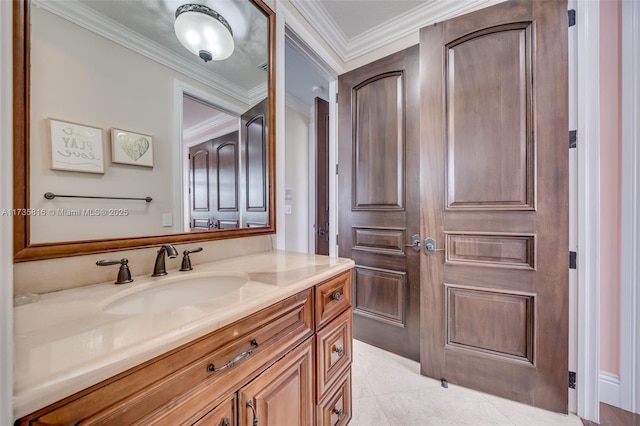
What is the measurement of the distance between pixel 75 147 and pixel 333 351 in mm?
1213

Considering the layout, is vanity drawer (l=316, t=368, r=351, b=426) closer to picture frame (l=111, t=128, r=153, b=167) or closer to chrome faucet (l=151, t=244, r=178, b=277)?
chrome faucet (l=151, t=244, r=178, b=277)

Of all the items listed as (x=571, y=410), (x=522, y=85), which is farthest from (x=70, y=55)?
(x=571, y=410)

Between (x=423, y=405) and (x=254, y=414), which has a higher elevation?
(x=254, y=414)

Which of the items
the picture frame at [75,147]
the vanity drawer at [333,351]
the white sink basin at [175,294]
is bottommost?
the vanity drawer at [333,351]

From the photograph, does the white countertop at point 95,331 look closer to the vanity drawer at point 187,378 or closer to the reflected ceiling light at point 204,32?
the vanity drawer at point 187,378

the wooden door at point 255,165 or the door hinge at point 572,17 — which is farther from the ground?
the door hinge at point 572,17

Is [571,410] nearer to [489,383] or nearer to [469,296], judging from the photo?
[489,383]

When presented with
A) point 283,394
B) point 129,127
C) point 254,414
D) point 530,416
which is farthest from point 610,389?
point 129,127

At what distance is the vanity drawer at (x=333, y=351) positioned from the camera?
3.17 ft

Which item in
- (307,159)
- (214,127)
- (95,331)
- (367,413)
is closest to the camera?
(95,331)

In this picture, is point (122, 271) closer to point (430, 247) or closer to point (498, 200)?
point (430, 247)

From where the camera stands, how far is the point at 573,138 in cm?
133

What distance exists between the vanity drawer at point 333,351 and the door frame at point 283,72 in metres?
0.65

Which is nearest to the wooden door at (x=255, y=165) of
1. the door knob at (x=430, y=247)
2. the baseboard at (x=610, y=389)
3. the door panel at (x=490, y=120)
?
the door knob at (x=430, y=247)
